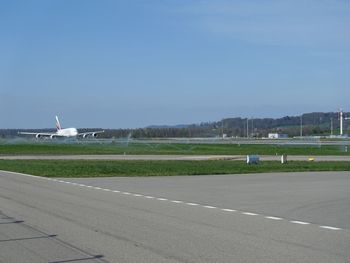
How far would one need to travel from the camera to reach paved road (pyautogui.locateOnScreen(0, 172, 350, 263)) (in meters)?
9.20

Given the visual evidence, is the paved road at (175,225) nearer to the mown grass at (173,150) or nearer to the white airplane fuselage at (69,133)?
the mown grass at (173,150)

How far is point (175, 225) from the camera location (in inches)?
488

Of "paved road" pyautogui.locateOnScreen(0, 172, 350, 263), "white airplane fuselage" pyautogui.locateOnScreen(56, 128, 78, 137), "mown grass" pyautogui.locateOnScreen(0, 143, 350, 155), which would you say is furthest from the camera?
"white airplane fuselage" pyautogui.locateOnScreen(56, 128, 78, 137)

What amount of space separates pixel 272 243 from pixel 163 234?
6.91 feet

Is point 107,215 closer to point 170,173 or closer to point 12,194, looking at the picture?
point 12,194

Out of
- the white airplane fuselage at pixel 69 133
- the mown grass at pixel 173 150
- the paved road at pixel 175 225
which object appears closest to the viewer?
the paved road at pixel 175 225

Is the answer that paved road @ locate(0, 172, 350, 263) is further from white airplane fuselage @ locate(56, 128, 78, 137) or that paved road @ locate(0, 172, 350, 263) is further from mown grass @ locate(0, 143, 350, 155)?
white airplane fuselage @ locate(56, 128, 78, 137)

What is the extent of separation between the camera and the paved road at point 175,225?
9195 mm

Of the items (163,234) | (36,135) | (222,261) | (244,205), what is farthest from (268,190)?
(36,135)

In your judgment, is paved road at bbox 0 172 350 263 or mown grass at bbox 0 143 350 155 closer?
paved road at bbox 0 172 350 263

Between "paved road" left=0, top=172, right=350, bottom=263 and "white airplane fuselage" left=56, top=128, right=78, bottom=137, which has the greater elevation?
"white airplane fuselage" left=56, top=128, right=78, bottom=137

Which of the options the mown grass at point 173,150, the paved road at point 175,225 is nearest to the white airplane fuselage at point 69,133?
the mown grass at point 173,150

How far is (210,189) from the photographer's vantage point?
2244cm

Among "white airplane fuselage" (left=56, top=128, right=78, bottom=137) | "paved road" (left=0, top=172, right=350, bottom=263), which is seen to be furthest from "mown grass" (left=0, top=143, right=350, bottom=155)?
"white airplane fuselage" (left=56, top=128, right=78, bottom=137)
